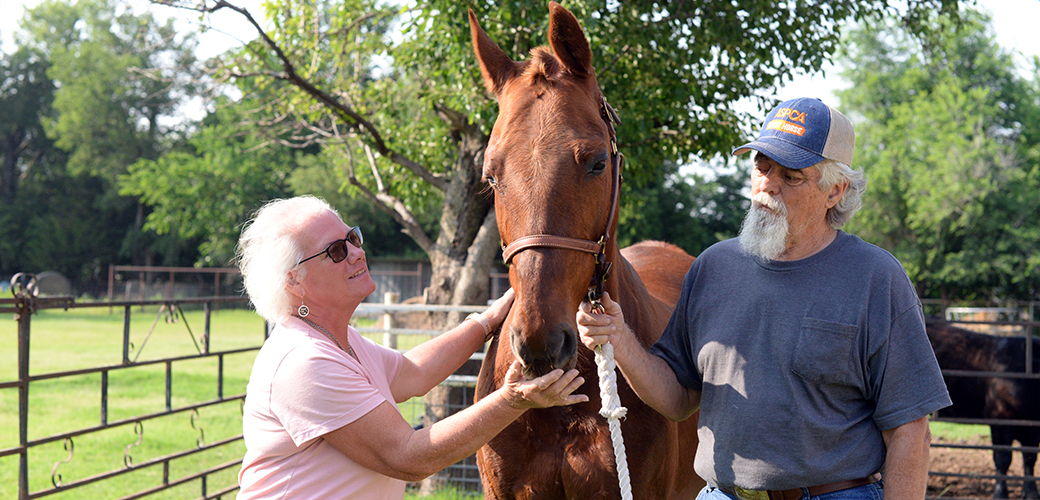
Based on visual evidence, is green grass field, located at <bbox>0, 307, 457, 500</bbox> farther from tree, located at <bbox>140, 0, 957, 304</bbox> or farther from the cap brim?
the cap brim

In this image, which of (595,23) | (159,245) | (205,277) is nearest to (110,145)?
(159,245)

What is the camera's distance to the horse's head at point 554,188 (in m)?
1.76

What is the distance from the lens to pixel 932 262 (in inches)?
934

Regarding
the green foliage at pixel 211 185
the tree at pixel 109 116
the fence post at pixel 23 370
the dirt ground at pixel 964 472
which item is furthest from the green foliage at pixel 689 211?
the tree at pixel 109 116

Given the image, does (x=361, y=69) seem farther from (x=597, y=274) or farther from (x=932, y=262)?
(x=932, y=262)

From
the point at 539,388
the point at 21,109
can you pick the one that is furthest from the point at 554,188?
the point at 21,109

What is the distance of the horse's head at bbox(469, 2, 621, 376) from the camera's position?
1759mm

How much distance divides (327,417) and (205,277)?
33.2 meters

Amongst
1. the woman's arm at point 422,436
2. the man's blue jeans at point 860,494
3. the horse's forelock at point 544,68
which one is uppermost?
the horse's forelock at point 544,68

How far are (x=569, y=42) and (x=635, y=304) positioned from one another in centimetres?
96

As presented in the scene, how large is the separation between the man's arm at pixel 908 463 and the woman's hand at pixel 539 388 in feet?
2.67

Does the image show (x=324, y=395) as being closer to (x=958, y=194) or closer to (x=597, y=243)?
(x=597, y=243)

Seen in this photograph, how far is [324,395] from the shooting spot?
6.03 feet

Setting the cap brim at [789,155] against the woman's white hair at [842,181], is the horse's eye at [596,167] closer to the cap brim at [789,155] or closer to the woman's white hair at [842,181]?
the cap brim at [789,155]
